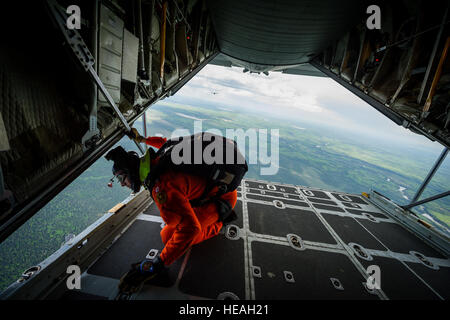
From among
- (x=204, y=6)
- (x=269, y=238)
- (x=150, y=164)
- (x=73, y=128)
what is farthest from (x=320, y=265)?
(x=204, y=6)

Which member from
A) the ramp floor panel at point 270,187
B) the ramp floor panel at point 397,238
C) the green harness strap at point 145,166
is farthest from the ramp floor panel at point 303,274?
the ramp floor panel at point 270,187

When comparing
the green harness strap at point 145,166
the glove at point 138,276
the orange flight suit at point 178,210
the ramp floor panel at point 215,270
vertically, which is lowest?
the ramp floor panel at point 215,270

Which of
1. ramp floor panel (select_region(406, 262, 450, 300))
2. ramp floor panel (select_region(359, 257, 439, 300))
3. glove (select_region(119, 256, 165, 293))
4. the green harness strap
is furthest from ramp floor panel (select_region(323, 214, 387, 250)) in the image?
the green harness strap

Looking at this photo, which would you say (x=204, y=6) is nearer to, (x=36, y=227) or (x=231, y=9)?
(x=231, y=9)

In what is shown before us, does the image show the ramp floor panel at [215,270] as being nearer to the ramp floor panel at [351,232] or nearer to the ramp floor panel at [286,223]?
the ramp floor panel at [286,223]

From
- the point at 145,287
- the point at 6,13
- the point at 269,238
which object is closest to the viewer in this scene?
the point at 6,13

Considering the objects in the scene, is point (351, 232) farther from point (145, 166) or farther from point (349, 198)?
point (145, 166)
